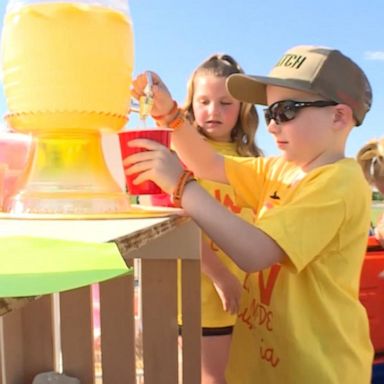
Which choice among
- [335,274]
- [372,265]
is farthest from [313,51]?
[372,265]

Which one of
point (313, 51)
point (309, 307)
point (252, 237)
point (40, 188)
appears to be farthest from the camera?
point (313, 51)

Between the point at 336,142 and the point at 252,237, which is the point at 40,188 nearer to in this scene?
the point at 252,237

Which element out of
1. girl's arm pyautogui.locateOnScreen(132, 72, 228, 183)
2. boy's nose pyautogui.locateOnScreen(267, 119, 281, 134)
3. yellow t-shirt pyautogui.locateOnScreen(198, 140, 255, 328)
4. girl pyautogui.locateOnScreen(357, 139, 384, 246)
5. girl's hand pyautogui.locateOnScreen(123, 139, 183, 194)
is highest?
boy's nose pyautogui.locateOnScreen(267, 119, 281, 134)

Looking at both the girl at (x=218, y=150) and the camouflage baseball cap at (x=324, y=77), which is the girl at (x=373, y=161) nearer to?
the girl at (x=218, y=150)

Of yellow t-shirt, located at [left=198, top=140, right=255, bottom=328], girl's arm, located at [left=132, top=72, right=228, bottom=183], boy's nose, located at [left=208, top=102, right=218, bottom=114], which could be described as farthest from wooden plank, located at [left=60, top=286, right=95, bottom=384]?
boy's nose, located at [left=208, top=102, right=218, bottom=114]

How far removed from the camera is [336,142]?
1.08 metres

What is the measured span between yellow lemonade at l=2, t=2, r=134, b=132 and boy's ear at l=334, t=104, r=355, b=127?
1.45ft

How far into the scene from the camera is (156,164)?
2.71 ft

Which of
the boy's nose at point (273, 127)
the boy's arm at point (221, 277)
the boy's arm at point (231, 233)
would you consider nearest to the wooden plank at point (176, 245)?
the boy's arm at point (231, 233)

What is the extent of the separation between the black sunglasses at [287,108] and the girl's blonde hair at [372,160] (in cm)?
88

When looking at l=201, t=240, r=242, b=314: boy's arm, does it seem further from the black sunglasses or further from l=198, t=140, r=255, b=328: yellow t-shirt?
the black sunglasses

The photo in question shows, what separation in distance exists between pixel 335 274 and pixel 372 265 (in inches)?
52.5

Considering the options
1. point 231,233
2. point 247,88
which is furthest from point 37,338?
point 247,88

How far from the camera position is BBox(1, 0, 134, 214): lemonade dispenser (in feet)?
2.45
